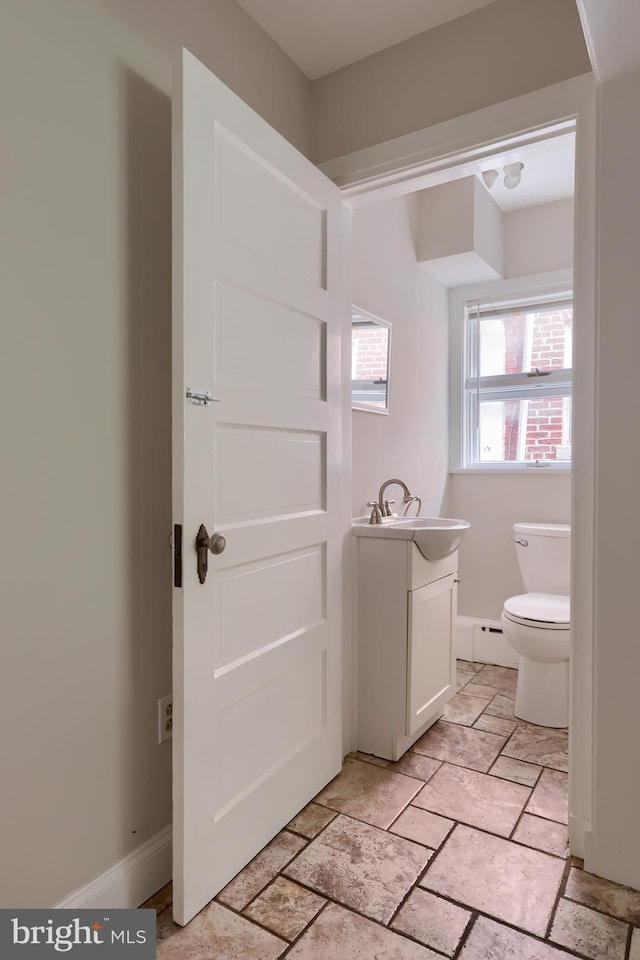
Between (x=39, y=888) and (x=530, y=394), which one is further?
(x=530, y=394)

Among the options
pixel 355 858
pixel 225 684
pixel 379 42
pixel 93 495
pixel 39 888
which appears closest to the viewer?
pixel 39 888

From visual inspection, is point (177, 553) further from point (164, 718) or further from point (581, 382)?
point (581, 382)

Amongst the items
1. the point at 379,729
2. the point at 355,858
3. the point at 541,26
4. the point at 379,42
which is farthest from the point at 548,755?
the point at 379,42

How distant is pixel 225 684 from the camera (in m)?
1.47

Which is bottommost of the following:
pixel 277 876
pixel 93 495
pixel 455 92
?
pixel 277 876

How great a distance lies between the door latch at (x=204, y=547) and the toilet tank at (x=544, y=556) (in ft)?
6.53

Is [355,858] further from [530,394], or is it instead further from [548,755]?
[530,394]

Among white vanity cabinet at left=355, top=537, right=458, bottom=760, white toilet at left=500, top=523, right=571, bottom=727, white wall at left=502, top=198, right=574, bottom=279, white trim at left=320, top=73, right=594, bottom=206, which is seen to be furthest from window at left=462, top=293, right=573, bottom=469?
white trim at left=320, top=73, right=594, bottom=206

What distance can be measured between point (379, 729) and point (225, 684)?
3.12ft

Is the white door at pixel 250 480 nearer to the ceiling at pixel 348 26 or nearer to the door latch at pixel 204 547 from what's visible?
the door latch at pixel 204 547

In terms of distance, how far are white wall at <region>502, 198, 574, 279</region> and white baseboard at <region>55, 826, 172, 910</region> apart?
10.5 feet

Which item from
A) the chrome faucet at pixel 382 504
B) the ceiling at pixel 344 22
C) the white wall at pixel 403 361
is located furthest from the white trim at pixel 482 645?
the ceiling at pixel 344 22

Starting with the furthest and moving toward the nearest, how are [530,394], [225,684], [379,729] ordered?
[530,394]
[379,729]
[225,684]

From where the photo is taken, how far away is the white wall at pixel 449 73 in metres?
1.67
